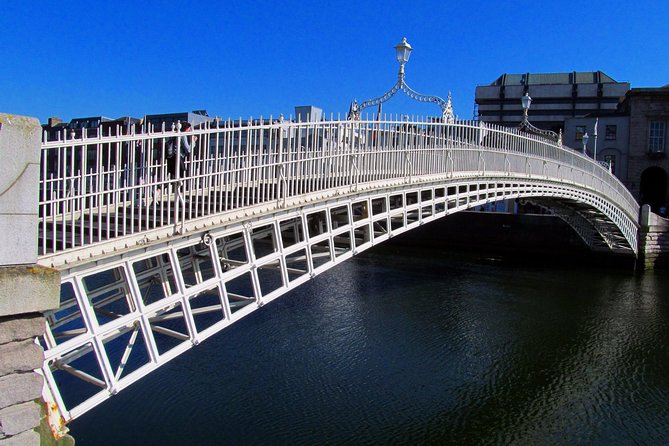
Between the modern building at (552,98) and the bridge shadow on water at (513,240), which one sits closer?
the bridge shadow on water at (513,240)

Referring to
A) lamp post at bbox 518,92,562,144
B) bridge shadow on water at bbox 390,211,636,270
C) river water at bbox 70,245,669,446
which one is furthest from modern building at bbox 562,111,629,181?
river water at bbox 70,245,669,446

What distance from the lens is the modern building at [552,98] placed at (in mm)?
65062

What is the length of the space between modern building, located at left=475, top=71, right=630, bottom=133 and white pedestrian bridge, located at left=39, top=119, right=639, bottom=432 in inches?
2057

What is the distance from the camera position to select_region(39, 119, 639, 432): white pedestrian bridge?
548 centimetres

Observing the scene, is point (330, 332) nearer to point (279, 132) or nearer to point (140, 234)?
point (279, 132)

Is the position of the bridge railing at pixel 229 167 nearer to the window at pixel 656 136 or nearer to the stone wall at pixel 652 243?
the stone wall at pixel 652 243

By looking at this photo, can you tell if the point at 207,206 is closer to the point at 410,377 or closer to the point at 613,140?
the point at 410,377

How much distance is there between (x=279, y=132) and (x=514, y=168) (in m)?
9.73

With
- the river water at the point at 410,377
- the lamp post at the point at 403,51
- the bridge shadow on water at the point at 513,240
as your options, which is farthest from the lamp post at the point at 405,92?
the bridge shadow on water at the point at 513,240

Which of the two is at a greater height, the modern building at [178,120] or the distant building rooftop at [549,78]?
the distant building rooftop at [549,78]

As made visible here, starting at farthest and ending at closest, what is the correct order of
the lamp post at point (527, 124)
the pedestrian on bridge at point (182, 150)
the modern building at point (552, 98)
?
the modern building at point (552, 98) < the lamp post at point (527, 124) < the pedestrian on bridge at point (182, 150)

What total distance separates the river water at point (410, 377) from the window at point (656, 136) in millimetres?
25597

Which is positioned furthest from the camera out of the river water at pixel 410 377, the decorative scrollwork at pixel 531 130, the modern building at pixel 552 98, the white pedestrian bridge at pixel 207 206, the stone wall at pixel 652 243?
the modern building at pixel 552 98

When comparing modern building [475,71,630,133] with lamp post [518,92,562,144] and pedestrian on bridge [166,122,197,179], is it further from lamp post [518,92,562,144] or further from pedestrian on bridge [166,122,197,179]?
pedestrian on bridge [166,122,197,179]
